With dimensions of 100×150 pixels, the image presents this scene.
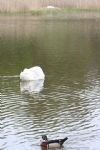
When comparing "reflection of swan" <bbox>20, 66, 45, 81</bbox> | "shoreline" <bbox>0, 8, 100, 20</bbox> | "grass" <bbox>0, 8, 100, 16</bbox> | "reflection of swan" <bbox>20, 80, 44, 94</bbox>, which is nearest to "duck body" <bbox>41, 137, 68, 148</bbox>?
"reflection of swan" <bbox>20, 80, 44, 94</bbox>

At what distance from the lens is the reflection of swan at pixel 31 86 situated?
35.3 m

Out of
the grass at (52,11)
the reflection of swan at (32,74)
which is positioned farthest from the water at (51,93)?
the grass at (52,11)

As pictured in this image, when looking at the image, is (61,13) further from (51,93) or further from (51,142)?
(51,142)

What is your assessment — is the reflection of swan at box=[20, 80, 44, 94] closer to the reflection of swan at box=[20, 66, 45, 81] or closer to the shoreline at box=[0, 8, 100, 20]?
the reflection of swan at box=[20, 66, 45, 81]

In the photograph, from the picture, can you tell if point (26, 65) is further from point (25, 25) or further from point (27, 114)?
point (25, 25)

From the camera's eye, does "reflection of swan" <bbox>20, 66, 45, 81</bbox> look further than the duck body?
Yes

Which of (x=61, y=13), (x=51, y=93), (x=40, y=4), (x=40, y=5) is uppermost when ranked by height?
(x=40, y=4)

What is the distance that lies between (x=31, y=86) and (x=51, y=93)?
3.24m

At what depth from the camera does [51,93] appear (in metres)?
34.0

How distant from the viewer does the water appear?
25.4 m

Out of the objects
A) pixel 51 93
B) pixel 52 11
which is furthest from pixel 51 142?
pixel 52 11

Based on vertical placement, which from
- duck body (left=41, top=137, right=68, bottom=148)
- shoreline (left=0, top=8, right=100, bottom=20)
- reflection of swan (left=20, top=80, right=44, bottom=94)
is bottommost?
duck body (left=41, top=137, right=68, bottom=148)

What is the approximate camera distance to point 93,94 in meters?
33.7

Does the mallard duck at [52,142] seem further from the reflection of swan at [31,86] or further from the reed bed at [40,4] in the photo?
the reed bed at [40,4]
